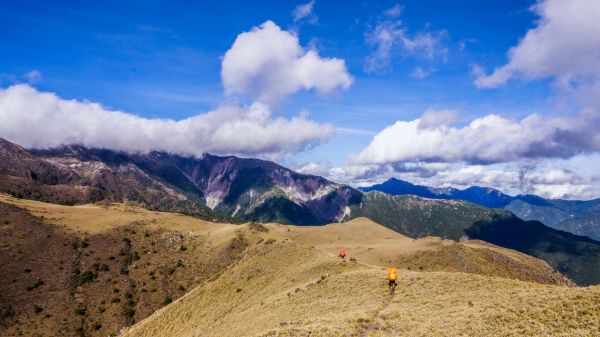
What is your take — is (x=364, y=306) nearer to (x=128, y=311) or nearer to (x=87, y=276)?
(x=128, y=311)

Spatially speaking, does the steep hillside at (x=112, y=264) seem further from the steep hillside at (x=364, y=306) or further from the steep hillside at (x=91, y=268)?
the steep hillside at (x=364, y=306)

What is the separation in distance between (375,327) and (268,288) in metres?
42.3

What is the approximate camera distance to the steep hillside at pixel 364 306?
3030cm

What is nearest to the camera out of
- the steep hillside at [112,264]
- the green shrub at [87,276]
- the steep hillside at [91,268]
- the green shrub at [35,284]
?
the steep hillside at [91,268]

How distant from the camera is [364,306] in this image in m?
44.9

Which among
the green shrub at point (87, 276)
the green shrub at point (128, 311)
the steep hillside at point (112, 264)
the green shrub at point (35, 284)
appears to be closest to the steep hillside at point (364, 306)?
the steep hillside at point (112, 264)

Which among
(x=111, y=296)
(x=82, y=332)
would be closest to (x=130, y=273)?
(x=111, y=296)

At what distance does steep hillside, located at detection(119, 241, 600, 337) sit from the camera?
99.4 feet

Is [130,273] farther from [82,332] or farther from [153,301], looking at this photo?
[82,332]

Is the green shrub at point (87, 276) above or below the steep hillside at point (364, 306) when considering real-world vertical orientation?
below

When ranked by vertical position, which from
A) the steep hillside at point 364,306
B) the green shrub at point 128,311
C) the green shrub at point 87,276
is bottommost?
the green shrub at point 128,311

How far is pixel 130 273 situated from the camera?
156 meters

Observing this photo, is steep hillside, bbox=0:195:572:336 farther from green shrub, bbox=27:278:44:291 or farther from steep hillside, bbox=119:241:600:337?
steep hillside, bbox=119:241:600:337

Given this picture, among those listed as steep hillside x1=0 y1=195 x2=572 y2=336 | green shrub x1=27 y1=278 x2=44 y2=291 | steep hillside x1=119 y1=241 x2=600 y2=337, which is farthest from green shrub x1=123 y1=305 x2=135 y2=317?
steep hillside x1=119 y1=241 x2=600 y2=337
